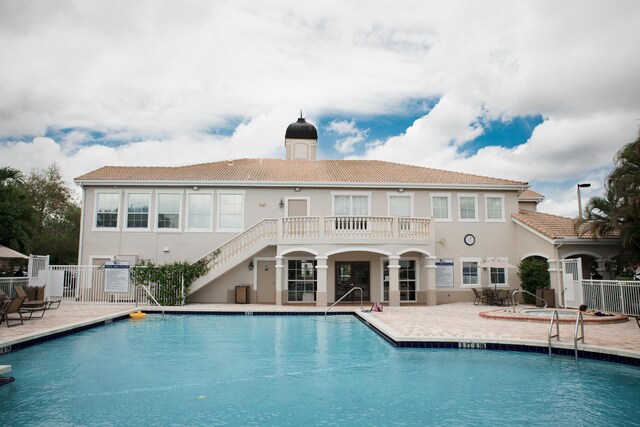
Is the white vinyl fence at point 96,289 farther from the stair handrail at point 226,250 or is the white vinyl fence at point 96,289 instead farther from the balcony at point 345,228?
the balcony at point 345,228

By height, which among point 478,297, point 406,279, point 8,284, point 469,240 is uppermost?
point 469,240

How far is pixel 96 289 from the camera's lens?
21.6 m

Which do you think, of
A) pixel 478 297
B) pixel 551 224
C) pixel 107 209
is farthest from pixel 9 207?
pixel 551 224

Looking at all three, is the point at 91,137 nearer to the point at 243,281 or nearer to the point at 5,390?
the point at 243,281

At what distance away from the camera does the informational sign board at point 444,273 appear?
890 inches

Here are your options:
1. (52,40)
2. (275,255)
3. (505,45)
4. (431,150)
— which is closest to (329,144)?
(431,150)

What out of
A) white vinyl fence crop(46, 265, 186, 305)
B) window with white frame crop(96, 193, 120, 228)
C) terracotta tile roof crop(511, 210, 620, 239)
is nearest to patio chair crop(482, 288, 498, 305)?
terracotta tile roof crop(511, 210, 620, 239)

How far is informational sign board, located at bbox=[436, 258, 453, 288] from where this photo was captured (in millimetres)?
22609

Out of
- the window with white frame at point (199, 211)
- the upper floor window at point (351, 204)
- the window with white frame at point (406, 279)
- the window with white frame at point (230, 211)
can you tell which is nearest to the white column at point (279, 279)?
the window with white frame at point (230, 211)

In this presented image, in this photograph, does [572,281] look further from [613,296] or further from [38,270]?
[38,270]

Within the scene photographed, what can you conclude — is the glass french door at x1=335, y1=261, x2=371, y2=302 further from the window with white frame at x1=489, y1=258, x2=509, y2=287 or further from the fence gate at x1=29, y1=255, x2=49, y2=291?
the fence gate at x1=29, y1=255, x2=49, y2=291

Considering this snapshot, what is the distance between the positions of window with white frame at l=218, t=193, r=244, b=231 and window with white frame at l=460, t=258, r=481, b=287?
37.1ft

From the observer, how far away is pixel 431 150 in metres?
32.0

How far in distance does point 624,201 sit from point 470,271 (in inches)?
308
